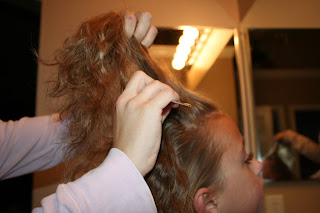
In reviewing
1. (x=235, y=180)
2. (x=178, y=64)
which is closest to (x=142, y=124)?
(x=235, y=180)

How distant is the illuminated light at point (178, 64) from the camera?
945 millimetres

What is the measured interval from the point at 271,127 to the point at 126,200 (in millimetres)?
793

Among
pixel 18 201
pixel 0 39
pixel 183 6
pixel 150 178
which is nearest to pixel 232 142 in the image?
pixel 150 178

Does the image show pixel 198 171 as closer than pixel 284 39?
Yes

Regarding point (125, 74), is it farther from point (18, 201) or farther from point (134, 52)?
point (18, 201)

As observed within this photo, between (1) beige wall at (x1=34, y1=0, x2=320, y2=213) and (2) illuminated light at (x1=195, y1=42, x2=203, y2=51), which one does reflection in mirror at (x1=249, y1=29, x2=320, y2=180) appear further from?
(2) illuminated light at (x1=195, y1=42, x2=203, y2=51)

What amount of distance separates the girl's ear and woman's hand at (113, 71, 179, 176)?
277 millimetres

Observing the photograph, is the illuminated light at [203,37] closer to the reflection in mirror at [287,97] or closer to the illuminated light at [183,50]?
the illuminated light at [183,50]

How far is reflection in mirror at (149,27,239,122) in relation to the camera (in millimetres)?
948

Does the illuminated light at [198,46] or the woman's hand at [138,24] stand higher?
the illuminated light at [198,46]

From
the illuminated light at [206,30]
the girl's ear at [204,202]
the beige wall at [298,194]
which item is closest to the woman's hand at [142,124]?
the girl's ear at [204,202]

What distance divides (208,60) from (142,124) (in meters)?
0.72

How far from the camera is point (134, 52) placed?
20.1 inches

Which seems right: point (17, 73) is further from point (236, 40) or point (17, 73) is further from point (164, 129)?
point (236, 40)
